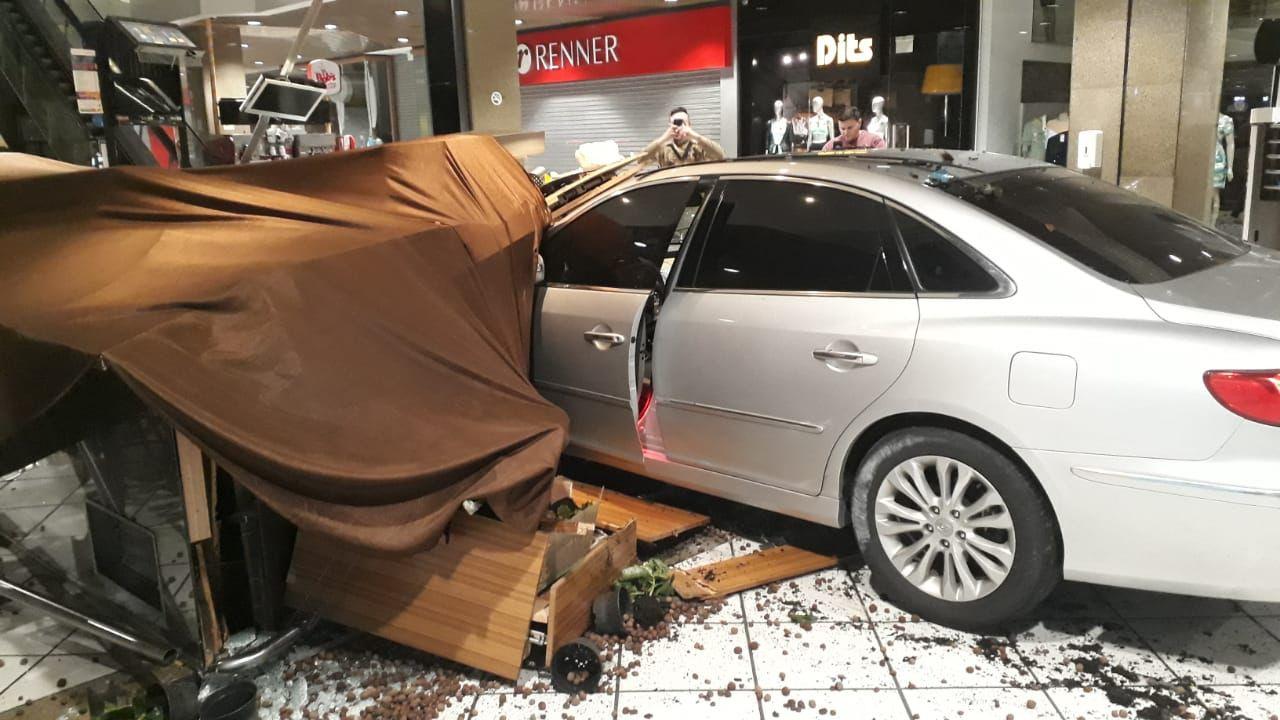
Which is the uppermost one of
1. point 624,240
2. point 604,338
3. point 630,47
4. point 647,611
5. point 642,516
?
point 630,47

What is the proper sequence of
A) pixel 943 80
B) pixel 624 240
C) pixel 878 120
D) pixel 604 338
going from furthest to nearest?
1. pixel 878 120
2. pixel 943 80
3. pixel 624 240
4. pixel 604 338

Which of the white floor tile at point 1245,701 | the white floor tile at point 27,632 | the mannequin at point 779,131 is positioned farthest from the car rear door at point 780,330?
the mannequin at point 779,131

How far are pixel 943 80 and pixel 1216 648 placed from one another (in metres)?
7.25

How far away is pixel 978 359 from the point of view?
9.04 feet

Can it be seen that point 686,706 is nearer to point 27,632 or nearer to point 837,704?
point 837,704

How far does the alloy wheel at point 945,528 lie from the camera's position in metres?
2.83

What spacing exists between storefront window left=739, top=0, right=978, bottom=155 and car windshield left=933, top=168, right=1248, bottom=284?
19.2 ft

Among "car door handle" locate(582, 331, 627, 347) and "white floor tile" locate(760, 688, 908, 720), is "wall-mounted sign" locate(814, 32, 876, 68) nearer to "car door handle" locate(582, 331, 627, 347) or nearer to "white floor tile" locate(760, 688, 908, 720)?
"car door handle" locate(582, 331, 627, 347)

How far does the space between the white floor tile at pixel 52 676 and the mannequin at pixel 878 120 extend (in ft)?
27.8

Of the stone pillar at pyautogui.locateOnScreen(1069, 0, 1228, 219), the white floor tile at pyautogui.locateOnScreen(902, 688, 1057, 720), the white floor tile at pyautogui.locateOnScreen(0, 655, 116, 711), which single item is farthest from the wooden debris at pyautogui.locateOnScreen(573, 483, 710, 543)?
the stone pillar at pyautogui.locateOnScreen(1069, 0, 1228, 219)

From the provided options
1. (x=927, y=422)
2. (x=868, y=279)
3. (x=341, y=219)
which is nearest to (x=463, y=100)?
(x=341, y=219)

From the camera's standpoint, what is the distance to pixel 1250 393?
7.84ft

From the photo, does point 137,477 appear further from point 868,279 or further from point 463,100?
point 463,100

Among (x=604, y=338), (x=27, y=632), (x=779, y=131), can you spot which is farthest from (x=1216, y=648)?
(x=779, y=131)
